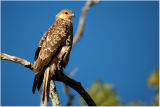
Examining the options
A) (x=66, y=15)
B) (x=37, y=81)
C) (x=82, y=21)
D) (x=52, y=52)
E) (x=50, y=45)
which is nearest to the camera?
(x=37, y=81)

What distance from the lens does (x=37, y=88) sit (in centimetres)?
572

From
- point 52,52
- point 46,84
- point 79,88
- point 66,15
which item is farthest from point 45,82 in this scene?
point 66,15

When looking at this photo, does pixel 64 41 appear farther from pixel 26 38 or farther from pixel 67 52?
pixel 26 38

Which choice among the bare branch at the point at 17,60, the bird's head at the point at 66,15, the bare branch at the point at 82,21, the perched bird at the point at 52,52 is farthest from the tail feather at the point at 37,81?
the bare branch at the point at 82,21

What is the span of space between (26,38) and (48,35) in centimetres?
13423

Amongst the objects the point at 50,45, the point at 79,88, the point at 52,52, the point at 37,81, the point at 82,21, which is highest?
the point at 82,21

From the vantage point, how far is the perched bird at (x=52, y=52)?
230 inches

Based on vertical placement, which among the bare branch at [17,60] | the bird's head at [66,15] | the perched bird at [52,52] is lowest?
the bare branch at [17,60]

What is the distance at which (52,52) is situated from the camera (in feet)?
20.7

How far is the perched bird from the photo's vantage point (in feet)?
19.2

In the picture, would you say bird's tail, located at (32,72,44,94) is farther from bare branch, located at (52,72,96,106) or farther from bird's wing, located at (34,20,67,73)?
bare branch, located at (52,72,96,106)

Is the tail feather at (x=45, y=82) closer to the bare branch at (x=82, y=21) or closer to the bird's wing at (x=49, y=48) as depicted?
the bird's wing at (x=49, y=48)

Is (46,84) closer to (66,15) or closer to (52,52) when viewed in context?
(52,52)

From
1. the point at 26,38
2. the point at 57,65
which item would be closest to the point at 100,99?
the point at 57,65
